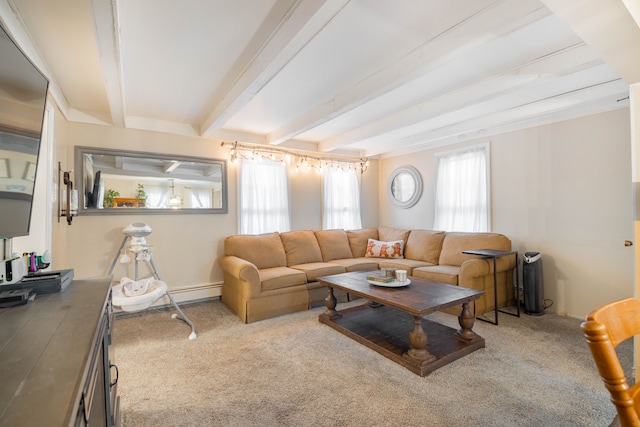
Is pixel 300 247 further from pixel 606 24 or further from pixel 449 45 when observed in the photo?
pixel 606 24

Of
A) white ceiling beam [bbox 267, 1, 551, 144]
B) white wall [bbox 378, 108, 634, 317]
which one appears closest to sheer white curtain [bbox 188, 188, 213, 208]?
white ceiling beam [bbox 267, 1, 551, 144]

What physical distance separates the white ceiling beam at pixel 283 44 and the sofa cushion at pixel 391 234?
125 inches

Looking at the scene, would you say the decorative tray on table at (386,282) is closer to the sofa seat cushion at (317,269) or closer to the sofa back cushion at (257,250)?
the sofa seat cushion at (317,269)

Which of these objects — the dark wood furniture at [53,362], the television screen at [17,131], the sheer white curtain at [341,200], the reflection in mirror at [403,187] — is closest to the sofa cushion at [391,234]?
the sheer white curtain at [341,200]

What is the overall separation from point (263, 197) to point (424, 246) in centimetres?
249

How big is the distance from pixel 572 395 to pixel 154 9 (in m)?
3.53

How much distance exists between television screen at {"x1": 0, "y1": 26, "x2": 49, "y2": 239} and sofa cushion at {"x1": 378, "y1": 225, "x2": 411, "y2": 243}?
430 centimetres

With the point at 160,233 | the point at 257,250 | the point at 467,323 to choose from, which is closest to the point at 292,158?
the point at 257,250

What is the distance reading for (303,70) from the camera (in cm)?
240

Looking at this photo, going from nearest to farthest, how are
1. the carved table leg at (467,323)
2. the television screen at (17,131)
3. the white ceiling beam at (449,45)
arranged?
the television screen at (17,131) < the white ceiling beam at (449,45) < the carved table leg at (467,323)

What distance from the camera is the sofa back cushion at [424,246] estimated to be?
13.6 feet

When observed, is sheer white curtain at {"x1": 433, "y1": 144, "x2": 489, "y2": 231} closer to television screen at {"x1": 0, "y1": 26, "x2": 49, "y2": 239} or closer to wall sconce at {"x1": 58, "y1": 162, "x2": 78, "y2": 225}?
television screen at {"x1": 0, "y1": 26, "x2": 49, "y2": 239}

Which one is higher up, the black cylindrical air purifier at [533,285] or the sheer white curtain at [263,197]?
the sheer white curtain at [263,197]

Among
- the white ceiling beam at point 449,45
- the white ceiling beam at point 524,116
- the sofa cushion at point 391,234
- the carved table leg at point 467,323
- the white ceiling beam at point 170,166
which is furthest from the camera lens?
the sofa cushion at point 391,234
